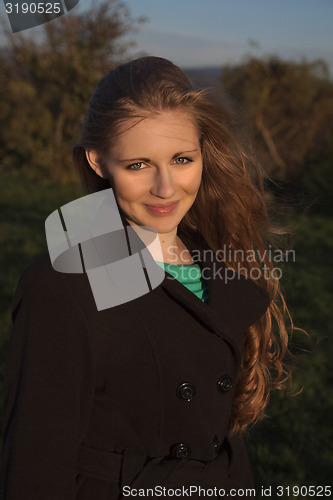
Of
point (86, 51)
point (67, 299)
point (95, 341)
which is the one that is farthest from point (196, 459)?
point (86, 51)

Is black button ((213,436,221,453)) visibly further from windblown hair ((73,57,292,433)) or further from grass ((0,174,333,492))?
grass ((0,174,333,492))

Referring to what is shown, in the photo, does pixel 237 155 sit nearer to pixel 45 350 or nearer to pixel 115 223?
pixel 115 223

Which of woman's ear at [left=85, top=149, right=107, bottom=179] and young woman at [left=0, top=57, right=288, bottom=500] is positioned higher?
woman's ear at [left=85, top=149, right=107, bottom=179]

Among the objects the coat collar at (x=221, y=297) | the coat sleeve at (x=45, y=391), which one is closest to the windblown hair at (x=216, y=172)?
the coat collar at (x=221, y=297)

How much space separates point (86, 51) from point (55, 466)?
14842 mm

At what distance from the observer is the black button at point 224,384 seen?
183cm

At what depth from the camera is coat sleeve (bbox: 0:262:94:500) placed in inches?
56.7

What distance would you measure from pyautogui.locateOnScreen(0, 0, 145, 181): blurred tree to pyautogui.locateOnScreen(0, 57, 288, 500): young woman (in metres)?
13.2

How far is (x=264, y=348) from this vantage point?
2225mm

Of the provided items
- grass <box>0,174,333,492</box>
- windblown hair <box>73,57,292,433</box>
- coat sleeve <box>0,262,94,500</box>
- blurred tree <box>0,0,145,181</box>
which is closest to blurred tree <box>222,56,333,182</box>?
blurred tree <box>0,0,145,181</box>

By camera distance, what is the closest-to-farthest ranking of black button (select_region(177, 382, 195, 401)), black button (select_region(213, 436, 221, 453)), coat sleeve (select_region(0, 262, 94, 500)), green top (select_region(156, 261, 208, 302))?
coat sleeve (select_region(0, 262, 94, 500))
black button (select_region(177, 382, 195, 401))
black button (select_region(213, 436, 221, 453))
green top (select_region(156, 261, 208, 302))

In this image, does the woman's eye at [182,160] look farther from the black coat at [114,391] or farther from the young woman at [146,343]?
the black coat at [114,391]

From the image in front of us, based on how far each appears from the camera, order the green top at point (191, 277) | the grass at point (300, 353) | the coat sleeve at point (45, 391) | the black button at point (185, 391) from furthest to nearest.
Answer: the grass at point (300, 353)
the green top at point (191, 277)
the black button at point (185, 391)
the coat sleeve at point (45, 391)

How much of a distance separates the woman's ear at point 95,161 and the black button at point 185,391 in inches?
29.6
